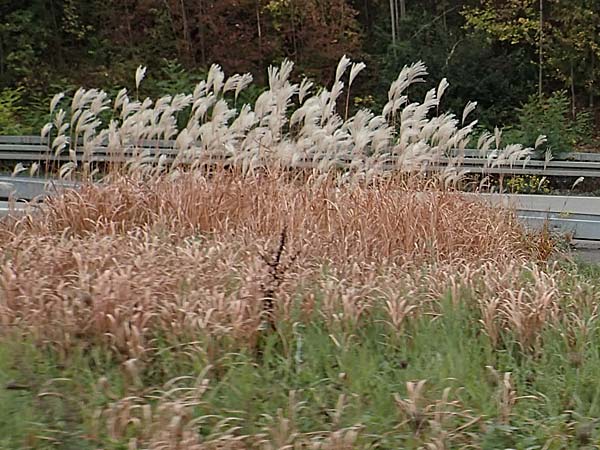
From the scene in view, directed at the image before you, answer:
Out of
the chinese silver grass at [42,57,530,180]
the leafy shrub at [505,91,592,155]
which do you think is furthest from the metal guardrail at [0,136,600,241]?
the leafy shrub at [505,91,592,155]

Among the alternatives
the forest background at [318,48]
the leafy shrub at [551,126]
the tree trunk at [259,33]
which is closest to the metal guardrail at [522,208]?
the leafy shrub at [551,126]

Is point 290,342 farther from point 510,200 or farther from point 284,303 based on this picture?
point 510,200

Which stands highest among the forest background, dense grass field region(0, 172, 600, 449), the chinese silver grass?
the forest background

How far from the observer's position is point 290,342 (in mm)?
4496

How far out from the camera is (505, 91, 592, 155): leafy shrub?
643 inches

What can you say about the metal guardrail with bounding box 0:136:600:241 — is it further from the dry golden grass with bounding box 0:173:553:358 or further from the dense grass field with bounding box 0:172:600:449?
the dense grass field with bounding box 0:172:600:449

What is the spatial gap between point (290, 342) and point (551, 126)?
44.1ft

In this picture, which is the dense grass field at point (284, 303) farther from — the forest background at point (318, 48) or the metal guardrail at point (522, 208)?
the forest background at point (318, 48)

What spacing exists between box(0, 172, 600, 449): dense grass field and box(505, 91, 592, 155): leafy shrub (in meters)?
10.1

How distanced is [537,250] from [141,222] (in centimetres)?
316

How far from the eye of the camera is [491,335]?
4582mm

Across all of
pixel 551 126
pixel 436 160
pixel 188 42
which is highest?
pixel 188 42

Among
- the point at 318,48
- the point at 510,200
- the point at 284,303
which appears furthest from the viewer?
the point at 318,48

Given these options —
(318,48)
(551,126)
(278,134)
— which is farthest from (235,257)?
(318,48)
